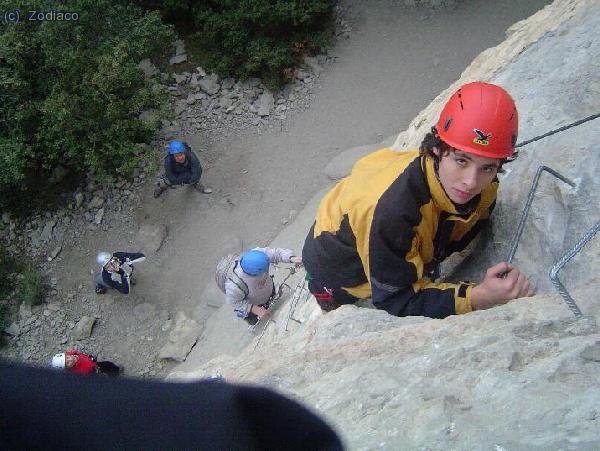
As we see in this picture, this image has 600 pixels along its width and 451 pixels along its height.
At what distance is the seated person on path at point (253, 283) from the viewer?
6543 millimetres

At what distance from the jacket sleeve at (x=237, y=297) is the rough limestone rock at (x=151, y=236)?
4878 millimetres

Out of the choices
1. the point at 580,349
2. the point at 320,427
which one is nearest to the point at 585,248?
the point at 580,349

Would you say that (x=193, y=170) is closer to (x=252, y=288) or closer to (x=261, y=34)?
(x=261, y=34)

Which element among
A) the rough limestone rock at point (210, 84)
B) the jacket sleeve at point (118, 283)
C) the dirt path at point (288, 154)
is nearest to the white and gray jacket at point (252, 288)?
the dirt path at point (288, 154)

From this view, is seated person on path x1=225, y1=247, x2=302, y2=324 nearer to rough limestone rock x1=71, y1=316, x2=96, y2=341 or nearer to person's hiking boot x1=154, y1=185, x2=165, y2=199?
rough limestone rock x1=71, y1=316, x2=96, y2=341

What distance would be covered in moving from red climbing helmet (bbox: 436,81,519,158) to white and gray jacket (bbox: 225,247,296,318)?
13.0 feet

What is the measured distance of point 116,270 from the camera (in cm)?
997

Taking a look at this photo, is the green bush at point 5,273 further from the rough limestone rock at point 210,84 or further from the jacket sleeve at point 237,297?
the jacket sleeve at point 237,297

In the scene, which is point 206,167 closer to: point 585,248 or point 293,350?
point 293,350

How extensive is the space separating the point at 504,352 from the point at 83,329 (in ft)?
31.2

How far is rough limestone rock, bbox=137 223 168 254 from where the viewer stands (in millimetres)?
11406

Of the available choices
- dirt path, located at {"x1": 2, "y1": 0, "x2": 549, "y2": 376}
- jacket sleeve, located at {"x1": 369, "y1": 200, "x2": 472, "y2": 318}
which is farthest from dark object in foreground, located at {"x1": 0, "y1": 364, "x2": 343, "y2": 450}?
dirt path, located at {"x1": 2, "y1": 0, "x2": 549, "y2": 376}

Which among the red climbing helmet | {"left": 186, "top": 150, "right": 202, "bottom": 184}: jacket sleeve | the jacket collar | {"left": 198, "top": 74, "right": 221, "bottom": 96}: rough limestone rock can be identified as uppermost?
the red climbing helmet

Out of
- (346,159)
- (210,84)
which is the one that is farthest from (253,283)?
(210,84)
